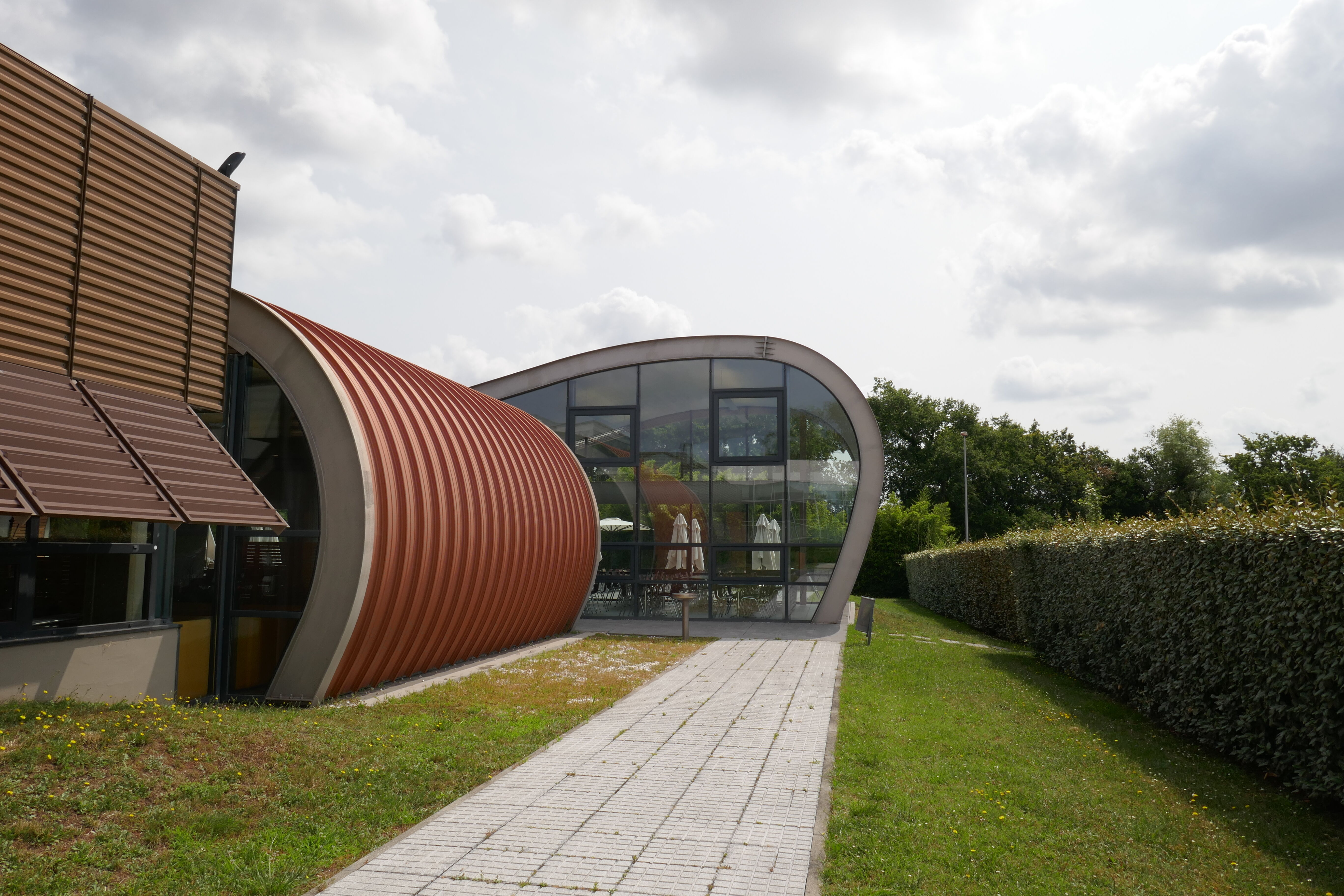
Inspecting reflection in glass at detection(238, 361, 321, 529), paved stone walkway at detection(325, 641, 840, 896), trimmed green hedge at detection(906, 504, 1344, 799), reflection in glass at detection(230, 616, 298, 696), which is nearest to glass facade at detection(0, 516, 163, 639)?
reflection in glass at detection(230, 616, 298, 696)

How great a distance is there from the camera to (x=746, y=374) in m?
20.2

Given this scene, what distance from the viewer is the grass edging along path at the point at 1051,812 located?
16.3 feet

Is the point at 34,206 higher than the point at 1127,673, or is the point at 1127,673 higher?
the point at 34,206

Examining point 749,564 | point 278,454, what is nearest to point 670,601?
point 749,564

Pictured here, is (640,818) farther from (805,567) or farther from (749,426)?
(749,426)

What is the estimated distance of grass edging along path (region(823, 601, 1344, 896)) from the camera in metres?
4.96

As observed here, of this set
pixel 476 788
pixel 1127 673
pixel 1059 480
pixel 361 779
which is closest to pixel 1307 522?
pixel 1127 673

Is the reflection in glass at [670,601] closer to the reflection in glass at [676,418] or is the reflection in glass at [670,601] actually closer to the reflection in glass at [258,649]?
the reflection in glass at [676,418]

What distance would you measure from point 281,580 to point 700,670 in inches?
222

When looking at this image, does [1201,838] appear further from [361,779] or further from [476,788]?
[361,779]

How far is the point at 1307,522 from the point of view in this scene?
276 inches

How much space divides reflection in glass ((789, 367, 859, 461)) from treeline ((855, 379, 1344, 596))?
1308 inches

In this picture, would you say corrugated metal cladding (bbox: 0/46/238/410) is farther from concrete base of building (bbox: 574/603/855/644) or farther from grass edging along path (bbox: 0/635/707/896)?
concrete base of building (bbox: 574/603/855/644)

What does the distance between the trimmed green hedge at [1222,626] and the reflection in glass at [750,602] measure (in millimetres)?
6495
